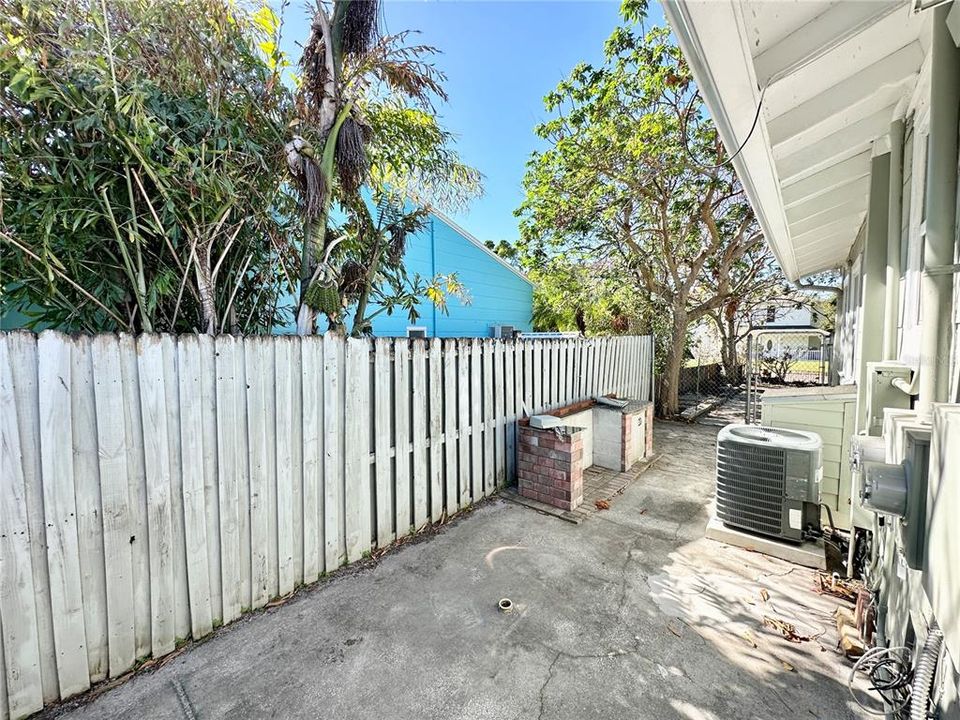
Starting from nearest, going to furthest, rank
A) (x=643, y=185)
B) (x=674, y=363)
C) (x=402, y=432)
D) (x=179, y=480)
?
(x=179, y=480) < (x=402, y=432) < (x=643, y=185) < (x=674, y=363)

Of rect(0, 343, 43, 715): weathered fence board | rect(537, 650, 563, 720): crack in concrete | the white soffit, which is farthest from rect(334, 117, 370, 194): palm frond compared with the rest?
rect(537, 650, 563, 720): crack in concrete

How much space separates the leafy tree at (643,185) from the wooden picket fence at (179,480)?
5640 millimetres

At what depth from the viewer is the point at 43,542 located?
1.82 metres

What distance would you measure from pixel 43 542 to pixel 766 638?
3.79 m

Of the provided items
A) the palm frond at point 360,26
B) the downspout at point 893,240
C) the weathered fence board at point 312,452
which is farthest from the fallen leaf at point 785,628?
the palm frond at point 360,26

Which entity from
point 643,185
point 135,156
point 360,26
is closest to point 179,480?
point 135,156

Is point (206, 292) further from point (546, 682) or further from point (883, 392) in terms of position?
point (883, 392)

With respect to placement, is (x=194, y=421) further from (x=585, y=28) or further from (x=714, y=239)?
(x=714, y=239)

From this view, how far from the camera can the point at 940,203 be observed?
1.73 meters

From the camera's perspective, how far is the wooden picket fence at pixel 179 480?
179cm

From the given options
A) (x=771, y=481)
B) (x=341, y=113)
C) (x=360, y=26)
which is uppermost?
(x=360, y=26)

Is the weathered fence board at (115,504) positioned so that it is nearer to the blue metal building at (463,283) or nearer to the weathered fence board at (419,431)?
the weathered fence board at (419,431)

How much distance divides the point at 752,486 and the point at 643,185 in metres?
5.84

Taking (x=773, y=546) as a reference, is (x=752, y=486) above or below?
above
